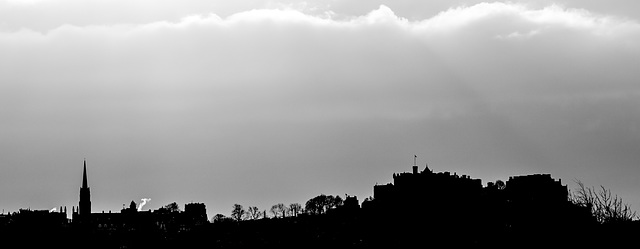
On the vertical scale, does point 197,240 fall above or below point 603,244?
above

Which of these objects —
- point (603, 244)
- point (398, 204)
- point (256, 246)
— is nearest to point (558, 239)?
point (603, 244)

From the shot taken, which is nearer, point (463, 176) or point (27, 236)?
point (27, 236)

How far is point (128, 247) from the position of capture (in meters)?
176

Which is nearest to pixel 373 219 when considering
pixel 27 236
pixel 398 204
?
pixel 398 204

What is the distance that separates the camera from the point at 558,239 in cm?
7812

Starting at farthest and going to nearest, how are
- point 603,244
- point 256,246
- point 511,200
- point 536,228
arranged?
point 511,200 → point 256,246 → point 536,228 → point 603,244

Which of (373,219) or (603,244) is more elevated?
(373,219)

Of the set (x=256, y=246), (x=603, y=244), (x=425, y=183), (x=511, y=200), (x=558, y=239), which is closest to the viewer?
(x=603, y=244)

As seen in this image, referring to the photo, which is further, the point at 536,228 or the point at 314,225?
the point at 314,225

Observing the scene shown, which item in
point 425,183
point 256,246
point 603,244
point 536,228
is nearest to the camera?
point 603,244

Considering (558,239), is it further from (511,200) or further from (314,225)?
(314,225)

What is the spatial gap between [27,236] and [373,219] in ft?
182

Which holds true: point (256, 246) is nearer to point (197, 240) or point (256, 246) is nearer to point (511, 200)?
point (197, 240)

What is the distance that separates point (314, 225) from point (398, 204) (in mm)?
16384
